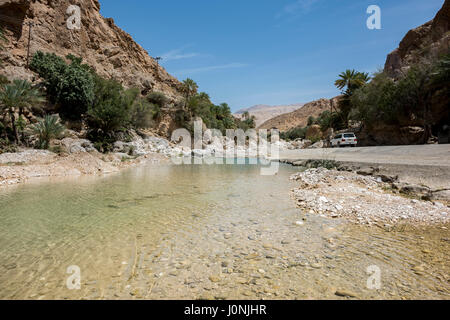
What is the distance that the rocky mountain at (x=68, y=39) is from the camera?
30.5m

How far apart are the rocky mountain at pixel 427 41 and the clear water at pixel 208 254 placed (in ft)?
85.8

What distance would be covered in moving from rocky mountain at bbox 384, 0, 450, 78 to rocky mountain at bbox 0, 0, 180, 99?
134 ft

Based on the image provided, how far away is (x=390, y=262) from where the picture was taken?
10.6 feet

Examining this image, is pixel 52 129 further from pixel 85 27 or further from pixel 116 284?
pixel 85 27

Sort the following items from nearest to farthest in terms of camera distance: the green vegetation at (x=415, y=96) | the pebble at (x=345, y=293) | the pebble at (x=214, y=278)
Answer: the pebble at (x=345, y=293) → the pebble at (x=214, y=278) → the green vegetation at (x=415, y=96)

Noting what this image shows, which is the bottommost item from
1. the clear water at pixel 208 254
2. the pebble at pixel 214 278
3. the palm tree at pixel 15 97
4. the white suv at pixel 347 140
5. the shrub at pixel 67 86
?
the pebble at pixel 214 278

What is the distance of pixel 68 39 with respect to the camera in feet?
123

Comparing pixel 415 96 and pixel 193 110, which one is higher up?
pixel 193 110

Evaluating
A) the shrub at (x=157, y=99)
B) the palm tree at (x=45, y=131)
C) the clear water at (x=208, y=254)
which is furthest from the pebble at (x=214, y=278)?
the shrub at (x=157, y=99)

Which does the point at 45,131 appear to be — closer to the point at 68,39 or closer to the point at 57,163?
the point at 57,163

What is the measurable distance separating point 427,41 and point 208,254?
48.0 metres

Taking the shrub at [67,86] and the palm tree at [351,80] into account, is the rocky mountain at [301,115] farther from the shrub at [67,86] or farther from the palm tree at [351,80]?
the shrub at [67,86]

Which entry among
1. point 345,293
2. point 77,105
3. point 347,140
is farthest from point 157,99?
point 345,293
